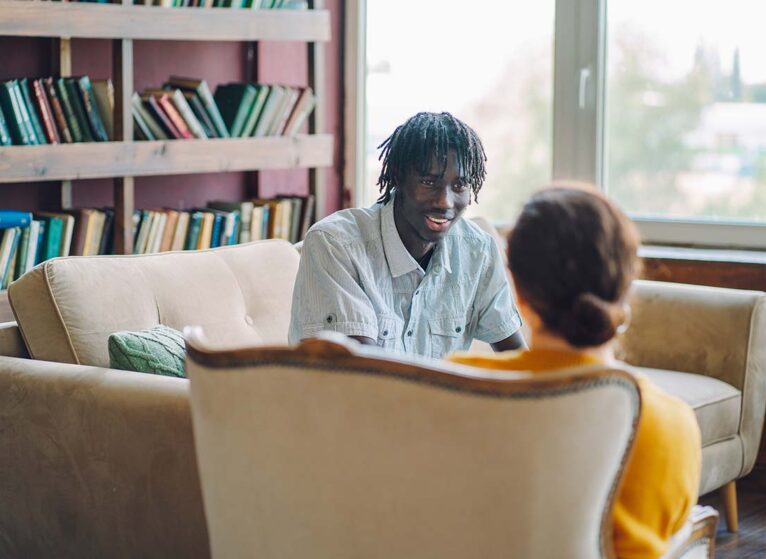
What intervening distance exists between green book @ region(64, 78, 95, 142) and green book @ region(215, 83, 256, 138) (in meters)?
0.59

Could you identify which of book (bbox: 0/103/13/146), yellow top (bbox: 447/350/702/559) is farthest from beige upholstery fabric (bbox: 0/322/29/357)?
yellow top (bbox: 447/350/702/559)

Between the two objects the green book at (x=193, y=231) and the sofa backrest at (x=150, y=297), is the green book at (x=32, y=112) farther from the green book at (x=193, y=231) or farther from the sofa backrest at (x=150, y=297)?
the sofa backrest at (x=150, y=297)

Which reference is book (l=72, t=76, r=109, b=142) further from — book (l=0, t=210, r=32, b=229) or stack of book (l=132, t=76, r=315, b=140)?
book (l=0, t=210, r=32, b=229)

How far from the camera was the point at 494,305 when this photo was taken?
244cm

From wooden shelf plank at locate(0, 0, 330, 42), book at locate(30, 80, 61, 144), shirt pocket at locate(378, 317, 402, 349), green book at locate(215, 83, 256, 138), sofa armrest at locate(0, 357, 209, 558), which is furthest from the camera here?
green book at locate(215, 83, 256, 138)

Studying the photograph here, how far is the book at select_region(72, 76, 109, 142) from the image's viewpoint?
11.5 ft

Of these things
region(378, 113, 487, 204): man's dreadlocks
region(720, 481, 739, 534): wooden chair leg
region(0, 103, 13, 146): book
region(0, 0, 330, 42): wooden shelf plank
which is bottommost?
region(720, 481, 739, 534): wooden chair leg

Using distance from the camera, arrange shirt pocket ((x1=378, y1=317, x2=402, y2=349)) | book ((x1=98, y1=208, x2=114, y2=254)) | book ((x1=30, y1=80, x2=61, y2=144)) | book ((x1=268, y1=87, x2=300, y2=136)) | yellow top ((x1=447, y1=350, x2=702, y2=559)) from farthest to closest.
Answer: book ((x1=268, y1=87, x2=300, y2=136))
book ((x1=98, y1=208, x2=114, y2=254))
book ((x1=30, y1=80, x2=61, y2=144))
shirt pocket ((x1=378, y1=317, x2=402, y2=349))
yellow top ((x1=447, y1=350, x2=702, y2=559))

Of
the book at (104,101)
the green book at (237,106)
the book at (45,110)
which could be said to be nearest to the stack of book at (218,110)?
the green book at (237,106)

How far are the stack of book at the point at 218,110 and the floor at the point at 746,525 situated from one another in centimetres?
188

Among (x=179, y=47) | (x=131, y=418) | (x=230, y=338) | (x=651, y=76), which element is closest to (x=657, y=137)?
(x=651, y=76)

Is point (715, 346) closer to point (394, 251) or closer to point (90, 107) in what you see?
point (394, 251)

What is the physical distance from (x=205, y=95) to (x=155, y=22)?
328 mm

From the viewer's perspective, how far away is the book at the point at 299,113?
416 centimetres
